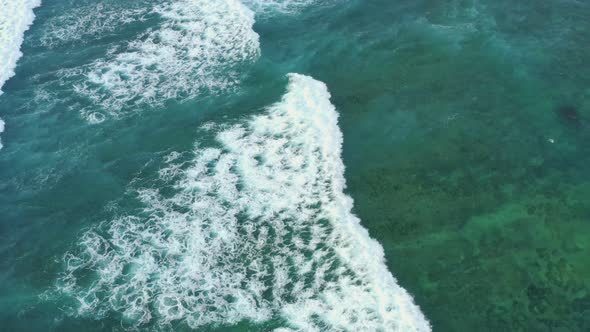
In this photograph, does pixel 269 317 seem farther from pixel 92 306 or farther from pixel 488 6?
pixel 488 6

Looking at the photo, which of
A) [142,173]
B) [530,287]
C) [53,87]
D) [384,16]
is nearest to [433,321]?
[530,287]

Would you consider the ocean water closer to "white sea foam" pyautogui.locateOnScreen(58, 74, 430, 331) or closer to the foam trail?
"white sea foam" pyautogui.locateOnScreen(58, 74, 430, 331)

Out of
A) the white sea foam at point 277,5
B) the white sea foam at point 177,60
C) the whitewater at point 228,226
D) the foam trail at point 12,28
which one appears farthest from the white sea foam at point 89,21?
the white sea foam at point 277,5

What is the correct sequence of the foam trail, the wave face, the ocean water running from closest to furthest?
the ocean water
the wave face
the foam trail

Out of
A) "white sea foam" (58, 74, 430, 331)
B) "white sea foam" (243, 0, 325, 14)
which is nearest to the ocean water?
"white sea foam" (58, 74, 430, 331)

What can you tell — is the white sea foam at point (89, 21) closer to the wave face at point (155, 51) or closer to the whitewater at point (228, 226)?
the wave face at point (155, 51)

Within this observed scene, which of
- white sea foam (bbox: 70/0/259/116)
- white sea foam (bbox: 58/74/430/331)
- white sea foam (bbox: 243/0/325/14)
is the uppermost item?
white sea foam (bbox: 243/0/325/14)
